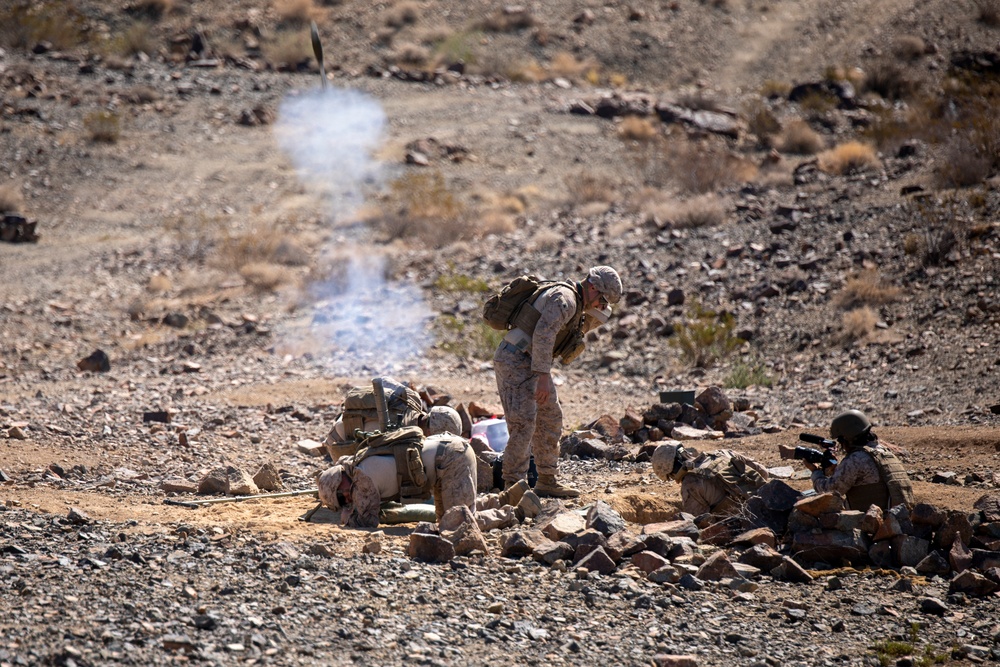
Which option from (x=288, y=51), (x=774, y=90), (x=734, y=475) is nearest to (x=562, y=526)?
(x=734, y=475)

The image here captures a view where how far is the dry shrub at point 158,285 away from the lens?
635 inches

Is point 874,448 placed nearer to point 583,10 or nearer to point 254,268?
point 254,268

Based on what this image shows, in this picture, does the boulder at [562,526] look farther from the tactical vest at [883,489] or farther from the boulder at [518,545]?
the tactical vest at [883,489]

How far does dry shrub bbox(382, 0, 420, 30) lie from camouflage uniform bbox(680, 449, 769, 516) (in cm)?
2812

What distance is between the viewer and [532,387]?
675cm

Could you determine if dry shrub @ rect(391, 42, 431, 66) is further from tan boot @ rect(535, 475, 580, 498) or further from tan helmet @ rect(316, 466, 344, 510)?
tan helmet @ rect(316, 466, 344, 510)

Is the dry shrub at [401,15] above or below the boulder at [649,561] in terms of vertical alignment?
above

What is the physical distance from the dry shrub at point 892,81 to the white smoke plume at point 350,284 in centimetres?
1362

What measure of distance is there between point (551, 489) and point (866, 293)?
691 centimetres

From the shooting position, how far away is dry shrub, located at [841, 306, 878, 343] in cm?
1171

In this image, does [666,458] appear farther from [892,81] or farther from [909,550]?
[892,81]

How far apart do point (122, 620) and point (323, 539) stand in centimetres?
159

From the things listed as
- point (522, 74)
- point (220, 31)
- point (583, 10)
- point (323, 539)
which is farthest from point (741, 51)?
point (323, 539)

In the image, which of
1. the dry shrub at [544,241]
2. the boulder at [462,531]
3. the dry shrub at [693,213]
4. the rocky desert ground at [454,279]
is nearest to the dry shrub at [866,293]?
the rocky desert ground at [454,279]
